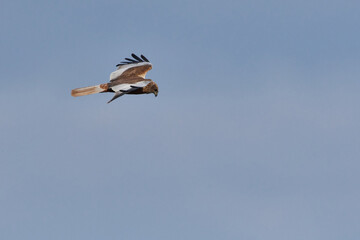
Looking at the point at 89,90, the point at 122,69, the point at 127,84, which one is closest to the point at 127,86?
the point at 127,84

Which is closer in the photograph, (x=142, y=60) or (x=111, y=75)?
(x=111, y=75)

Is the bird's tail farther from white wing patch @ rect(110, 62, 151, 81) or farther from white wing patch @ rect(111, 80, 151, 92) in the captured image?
white wing patch @ rect(110, 62, 151, 81)

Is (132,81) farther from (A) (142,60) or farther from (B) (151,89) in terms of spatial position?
(A) (142,60)

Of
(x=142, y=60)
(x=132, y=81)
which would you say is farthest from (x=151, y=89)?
(x=142, y=60)

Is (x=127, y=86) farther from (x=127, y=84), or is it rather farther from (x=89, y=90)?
(x=89, y=90)

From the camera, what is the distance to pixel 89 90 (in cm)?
5559

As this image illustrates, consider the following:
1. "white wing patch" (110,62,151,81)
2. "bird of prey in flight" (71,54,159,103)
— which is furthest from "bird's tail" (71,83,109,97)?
"white wing patch" (110,62,151,81)

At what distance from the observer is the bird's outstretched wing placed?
195 feet

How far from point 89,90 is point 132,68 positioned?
23.2 feet

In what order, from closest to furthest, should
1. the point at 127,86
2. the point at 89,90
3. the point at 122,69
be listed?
the point at 127,86 → the point at 89,90 → the point at 122,69

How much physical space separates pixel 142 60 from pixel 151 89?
10.8 meters

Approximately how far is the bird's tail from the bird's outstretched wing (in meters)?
2.51

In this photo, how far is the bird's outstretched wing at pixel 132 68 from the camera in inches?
2336

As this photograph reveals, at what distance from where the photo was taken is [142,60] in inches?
2530
